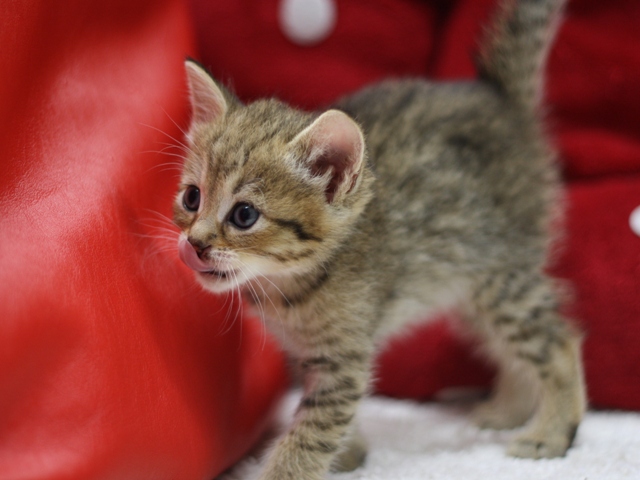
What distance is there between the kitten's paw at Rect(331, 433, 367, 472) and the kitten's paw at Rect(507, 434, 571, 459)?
304 mm

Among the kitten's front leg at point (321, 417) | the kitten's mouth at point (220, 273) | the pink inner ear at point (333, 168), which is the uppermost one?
the pink inner ear at point (333, 168)

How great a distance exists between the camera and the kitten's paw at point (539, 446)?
4.48 feet

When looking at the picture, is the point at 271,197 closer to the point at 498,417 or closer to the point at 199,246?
the point at 199,246

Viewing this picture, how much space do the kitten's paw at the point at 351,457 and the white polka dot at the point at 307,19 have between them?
1.05 metres

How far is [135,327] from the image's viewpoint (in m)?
1.07

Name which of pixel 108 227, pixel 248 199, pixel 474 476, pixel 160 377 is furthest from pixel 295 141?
pixel 474 476

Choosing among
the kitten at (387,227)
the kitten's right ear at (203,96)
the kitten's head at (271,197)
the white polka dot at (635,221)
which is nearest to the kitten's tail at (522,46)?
the kitten at (387,227)

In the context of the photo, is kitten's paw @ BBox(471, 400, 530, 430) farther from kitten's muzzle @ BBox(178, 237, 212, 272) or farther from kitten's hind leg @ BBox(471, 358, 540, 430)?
kitten's muzzle @ BBox(178, 237, 212, 272)

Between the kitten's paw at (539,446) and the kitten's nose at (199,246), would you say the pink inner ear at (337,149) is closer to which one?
the kitten's nose at (199,246)

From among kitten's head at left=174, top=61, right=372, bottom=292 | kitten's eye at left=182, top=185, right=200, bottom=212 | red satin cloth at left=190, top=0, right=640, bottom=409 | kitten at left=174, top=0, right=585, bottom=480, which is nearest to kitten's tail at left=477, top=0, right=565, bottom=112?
kitten at left=174, top=0, right=585, bottom=480

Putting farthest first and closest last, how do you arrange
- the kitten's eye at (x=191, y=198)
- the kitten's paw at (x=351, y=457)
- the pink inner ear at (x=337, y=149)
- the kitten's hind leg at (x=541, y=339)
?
the kitten's hind leg at (x=541, y=339) → the kitten's paw at (x=351, y=457) → the kitten's eye at (x=191, y=198) → the pink inner ear at (x=337, y=149)

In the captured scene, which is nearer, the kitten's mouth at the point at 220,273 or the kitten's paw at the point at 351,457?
the kitten's mouth at the point at 220,273

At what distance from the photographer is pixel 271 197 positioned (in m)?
1.12

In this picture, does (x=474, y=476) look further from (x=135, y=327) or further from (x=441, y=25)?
(x=441, y=25)
